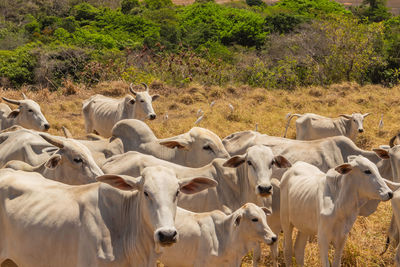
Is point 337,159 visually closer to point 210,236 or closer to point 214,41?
point 210,236

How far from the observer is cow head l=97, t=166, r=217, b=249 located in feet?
11.3

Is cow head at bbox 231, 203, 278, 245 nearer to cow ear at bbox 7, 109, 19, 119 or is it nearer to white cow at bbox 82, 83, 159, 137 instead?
cow ear at bbox 7, 109, 19, 119

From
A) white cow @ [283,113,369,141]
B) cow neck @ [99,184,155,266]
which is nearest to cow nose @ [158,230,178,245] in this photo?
cow neck @ [99,184,155,266]

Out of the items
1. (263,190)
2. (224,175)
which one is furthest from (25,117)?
(263,190)

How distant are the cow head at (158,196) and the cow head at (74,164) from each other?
4.77 ft

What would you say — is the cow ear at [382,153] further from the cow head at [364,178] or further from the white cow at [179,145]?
the white cow at [179,145]

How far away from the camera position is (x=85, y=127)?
1212 centimetres

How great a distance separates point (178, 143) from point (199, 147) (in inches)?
12.1

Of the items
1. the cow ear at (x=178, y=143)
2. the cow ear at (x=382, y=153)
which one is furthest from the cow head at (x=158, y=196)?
the cow ear at (x=382, y=153)

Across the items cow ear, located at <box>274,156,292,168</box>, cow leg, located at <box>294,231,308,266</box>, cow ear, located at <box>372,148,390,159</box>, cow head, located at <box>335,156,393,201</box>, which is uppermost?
cow head, located at <box>335,156,393,201</box>

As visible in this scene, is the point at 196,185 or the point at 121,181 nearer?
the point at 121,181

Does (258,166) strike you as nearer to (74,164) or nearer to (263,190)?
(263,190)

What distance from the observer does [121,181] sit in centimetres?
382

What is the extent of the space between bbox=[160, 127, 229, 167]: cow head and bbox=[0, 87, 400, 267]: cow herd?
1 cm
